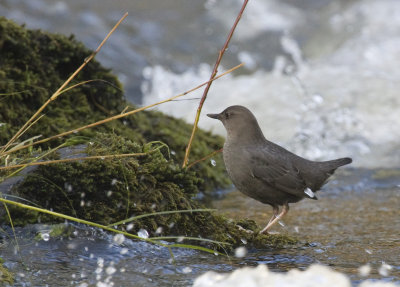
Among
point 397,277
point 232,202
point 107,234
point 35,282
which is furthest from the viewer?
point 232,202

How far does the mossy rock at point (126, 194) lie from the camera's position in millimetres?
3535

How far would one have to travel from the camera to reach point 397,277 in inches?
126

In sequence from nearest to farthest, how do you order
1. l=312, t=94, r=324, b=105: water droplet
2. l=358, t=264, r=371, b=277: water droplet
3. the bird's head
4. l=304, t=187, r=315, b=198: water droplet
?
l=358, t=264, r=371, b=277: water droplet, the bird's head, l=304, t=187, r=315, b=198: water droplet, l=312, t=94, r=324, b=105: water droplet

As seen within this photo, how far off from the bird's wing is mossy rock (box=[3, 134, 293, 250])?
1.45 feet

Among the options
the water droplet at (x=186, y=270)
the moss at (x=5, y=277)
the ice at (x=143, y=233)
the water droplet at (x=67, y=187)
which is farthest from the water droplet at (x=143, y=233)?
the moss at (x=5, y=277)

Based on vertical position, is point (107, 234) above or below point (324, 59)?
below

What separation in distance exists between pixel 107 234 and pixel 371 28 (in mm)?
11425

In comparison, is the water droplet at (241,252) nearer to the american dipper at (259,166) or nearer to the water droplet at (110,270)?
the american dipper at (259,166)

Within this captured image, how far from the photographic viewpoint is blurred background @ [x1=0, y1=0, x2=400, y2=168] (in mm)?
9758

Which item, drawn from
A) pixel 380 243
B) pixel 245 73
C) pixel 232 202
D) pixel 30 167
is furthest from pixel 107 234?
pixel 245 73

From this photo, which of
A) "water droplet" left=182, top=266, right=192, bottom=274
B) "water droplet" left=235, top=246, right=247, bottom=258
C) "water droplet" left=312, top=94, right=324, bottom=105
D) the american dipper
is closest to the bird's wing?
the american dipper

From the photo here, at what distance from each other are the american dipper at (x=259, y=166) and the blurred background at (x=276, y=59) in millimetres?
4010

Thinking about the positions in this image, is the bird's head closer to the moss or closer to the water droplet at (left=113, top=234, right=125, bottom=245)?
the water droplet at (left=113, top=234, right=125, bottom=245)

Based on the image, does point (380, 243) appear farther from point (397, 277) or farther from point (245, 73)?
point (245, 73)
